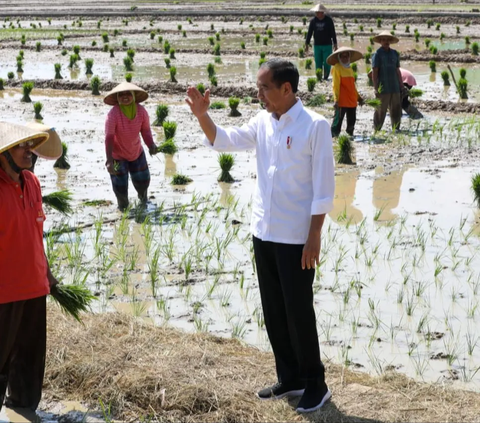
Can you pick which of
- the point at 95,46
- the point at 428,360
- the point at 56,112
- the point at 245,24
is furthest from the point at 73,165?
the point at 245,24

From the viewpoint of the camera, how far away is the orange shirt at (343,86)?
11.0m

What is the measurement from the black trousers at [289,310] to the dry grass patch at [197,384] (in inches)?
7.0

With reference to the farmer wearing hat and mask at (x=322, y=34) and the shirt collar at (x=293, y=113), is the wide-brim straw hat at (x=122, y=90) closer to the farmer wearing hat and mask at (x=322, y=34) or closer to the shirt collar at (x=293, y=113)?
the shirt collar at (x=293, y=113)

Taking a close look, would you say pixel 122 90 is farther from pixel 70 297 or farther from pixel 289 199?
pixel 289 199

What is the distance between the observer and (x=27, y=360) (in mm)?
3982

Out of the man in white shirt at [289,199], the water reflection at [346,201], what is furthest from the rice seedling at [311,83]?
the man in white shirt at [289,199]

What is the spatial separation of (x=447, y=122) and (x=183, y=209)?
5.71 m

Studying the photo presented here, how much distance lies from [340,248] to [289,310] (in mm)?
2758

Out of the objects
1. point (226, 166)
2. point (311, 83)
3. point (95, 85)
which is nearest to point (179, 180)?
→ point (226, 166)

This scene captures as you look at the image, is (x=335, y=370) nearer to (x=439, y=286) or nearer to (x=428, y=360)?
(x=428, y=360)

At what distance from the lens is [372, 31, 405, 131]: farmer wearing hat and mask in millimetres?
11250

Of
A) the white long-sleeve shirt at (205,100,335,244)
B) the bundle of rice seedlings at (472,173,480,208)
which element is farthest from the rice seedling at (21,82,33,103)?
the white long-sleeve shirt at (205,100,335,244)

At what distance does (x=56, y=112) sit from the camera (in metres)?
14.1

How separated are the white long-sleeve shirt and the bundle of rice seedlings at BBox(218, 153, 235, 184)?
5.14 meters
